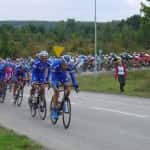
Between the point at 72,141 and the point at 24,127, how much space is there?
11.4 feet

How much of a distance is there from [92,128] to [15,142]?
363 cm

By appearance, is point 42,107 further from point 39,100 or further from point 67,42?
point 67,42

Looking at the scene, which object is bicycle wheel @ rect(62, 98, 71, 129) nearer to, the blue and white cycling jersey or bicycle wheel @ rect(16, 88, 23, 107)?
the blue and white cycling jersey

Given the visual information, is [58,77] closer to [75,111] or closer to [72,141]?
[72,141]

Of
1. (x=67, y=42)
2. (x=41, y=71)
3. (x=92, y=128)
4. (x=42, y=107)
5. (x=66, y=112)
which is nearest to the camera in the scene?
(x=92, y=128)

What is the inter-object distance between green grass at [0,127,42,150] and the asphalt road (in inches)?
16.8

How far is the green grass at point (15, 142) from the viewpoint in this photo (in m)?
12.5

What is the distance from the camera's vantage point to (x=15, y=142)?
13234 millimetres

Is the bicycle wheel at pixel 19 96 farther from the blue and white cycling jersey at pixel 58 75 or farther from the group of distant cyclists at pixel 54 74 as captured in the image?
the blue and white cycling jersey at pixel 58 75

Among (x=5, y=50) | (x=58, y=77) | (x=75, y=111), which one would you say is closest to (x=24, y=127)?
(x=58, y=77)

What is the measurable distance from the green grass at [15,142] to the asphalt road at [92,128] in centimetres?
43

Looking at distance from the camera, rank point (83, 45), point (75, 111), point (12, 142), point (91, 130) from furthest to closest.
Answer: point (83, 45) < point (75, 111) < point (91, 130) < point (12, 142)

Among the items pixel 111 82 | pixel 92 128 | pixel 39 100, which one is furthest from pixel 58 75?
pixel 111 82

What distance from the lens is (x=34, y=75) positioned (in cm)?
1908
